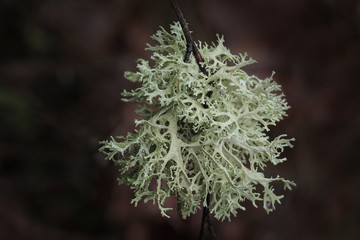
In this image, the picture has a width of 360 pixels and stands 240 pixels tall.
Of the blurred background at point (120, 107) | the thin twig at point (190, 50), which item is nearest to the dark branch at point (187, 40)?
the thin twig at point (190, 50)


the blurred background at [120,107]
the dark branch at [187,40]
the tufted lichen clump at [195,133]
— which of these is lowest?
the tufted lichen clump at [195,133]

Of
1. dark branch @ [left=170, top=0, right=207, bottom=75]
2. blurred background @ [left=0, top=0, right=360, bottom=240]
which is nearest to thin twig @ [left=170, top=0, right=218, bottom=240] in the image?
dark branch @ [left=170, top=0, right=207, bottom=75]

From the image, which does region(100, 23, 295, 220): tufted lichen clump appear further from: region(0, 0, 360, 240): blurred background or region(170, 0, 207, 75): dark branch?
region(0, 0, 360, 240): blurred background

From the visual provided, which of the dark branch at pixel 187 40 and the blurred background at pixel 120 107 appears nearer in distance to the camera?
the dark branch at pixel 187 40

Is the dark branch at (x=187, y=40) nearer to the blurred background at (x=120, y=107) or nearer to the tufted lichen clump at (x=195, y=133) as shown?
the tufted lichen clump at (x=195, y=133)

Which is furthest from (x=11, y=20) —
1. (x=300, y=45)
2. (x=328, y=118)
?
(x=328, y=118)

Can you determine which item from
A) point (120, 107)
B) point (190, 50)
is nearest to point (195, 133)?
point (190, 50)
